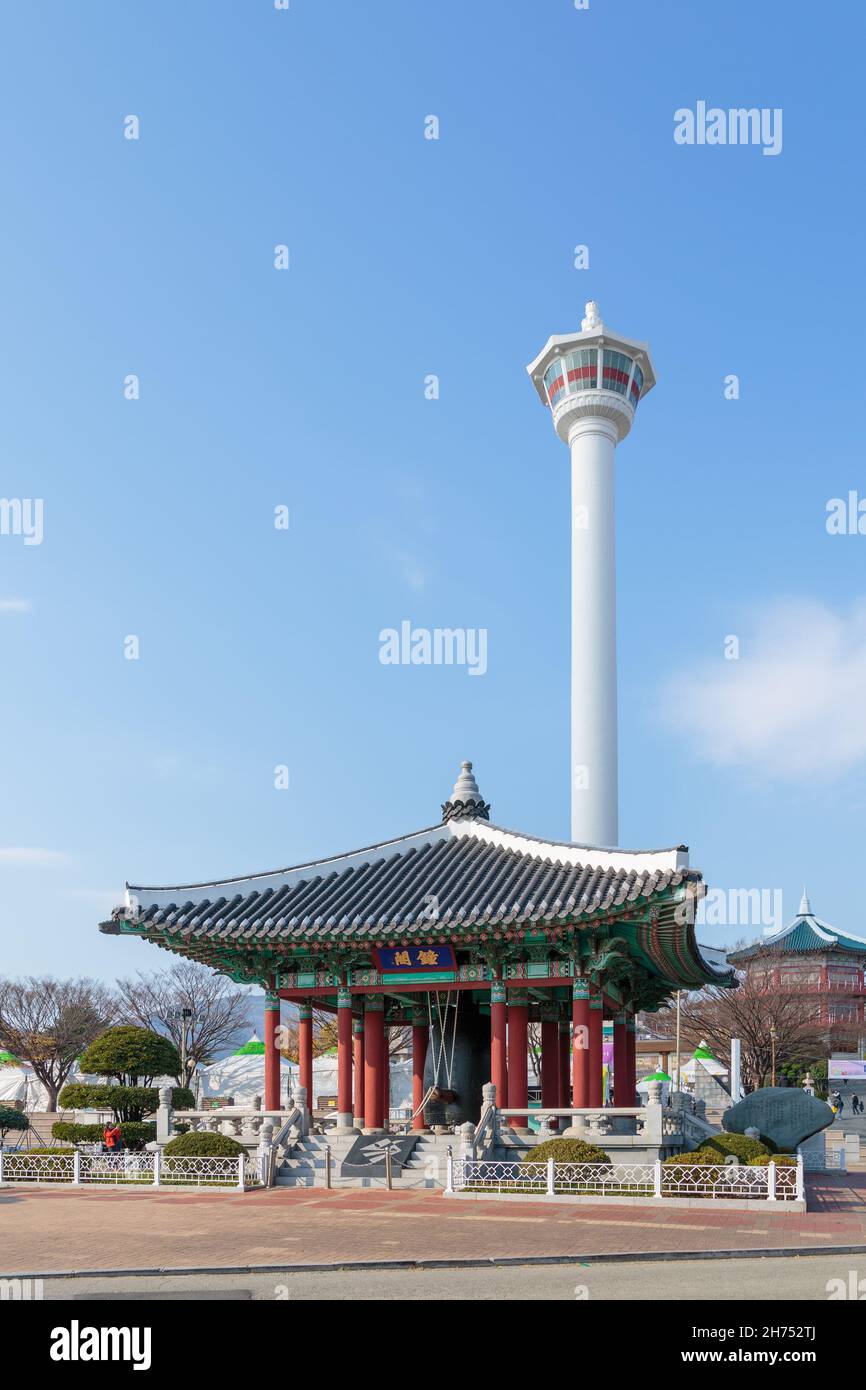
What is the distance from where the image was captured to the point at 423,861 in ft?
104

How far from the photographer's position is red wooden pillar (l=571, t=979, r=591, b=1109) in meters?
26.4

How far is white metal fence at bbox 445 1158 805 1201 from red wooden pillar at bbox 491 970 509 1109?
3206 millimetres

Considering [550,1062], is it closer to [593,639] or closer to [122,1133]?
[122,1133]

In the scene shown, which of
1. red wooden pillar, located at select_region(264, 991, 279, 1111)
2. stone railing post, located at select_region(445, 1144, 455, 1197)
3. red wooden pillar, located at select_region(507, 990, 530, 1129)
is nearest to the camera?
stone railing post, located at select_region(445, 1144, 455, 1197)

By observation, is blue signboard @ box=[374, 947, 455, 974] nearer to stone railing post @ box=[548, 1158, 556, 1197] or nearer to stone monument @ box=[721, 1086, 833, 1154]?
stone railing post @ box=[548, 1158, 556, 1197]

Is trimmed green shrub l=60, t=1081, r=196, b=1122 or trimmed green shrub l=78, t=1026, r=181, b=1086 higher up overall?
trimmed green shrub l=78, t=1026, r=181, b=1086

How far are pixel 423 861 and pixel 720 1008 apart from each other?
3904 cm

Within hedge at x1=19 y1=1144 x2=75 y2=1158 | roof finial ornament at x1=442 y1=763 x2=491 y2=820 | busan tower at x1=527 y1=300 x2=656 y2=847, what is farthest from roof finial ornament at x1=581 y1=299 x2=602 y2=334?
hedge at x1=19 y1=1144 x2=75 y2=1158

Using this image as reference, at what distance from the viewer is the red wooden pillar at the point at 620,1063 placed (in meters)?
31.9

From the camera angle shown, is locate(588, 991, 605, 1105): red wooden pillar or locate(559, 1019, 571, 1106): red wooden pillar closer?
locate(588, 991, 605, 1105): red wooden pillar

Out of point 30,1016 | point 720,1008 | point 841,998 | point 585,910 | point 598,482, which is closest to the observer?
point 585,910

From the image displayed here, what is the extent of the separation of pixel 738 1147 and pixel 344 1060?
9.13 meters
